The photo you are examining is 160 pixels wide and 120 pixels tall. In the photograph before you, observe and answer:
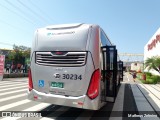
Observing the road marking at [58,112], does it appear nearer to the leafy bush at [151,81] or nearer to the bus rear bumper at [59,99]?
the bus rear bumper at [59,99]

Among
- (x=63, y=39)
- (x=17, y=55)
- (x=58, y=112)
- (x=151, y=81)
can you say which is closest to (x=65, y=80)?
(x=63, y=39)

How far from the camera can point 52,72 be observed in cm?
624

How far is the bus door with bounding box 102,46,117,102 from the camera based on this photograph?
6.57 metres

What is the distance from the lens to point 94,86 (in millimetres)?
5773

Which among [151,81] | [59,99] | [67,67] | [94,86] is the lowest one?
[151,81]

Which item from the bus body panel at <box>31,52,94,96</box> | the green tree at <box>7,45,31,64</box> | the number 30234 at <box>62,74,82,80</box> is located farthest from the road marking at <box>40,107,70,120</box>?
the green tree at <box>7,45,31,64</box>

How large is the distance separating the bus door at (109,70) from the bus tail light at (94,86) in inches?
22.8

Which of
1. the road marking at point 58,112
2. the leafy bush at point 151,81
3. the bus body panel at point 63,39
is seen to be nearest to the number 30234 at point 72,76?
the bus body panel at point 63,39

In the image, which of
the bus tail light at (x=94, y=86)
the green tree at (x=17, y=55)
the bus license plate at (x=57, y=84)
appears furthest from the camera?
the green tree at (x=17, y=55)

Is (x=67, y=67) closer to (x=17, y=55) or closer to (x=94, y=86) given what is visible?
(x=94, y=86)

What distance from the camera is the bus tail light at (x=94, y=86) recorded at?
225 inches

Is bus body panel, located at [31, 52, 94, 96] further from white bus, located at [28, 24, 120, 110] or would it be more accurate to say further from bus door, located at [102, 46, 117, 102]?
bus door, located at [102, 46, 117, 102]

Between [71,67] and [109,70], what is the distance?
1557mm

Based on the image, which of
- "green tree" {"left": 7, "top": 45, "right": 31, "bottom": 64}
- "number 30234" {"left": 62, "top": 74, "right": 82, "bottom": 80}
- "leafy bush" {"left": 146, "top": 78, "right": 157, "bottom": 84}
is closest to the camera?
"number 30234" {"left": 62, "top": 74, "right": 82, "bottom": 80}
